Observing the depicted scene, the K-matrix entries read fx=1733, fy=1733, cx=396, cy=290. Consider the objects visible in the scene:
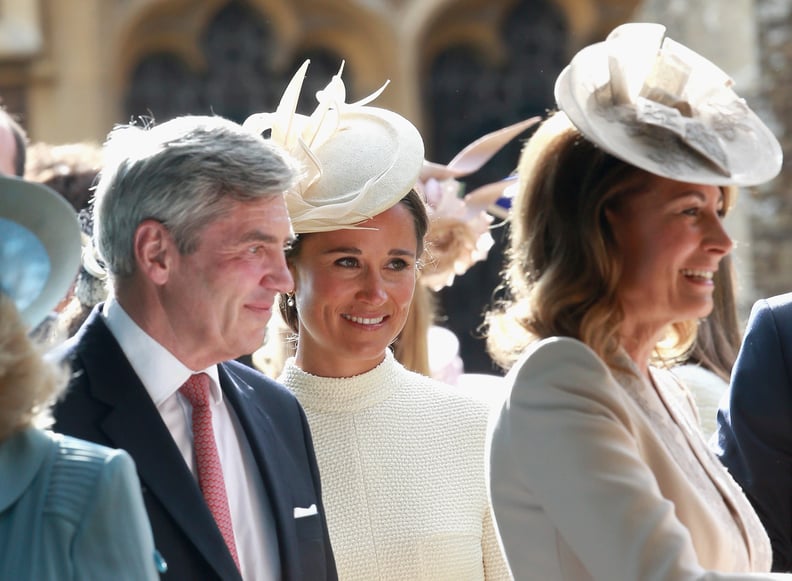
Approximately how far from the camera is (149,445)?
9.41 ft

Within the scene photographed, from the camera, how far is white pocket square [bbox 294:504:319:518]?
3.09 meters

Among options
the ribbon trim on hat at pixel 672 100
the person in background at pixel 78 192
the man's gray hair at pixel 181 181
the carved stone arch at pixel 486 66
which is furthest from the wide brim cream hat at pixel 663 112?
the carved stone arch at pixel 486 66

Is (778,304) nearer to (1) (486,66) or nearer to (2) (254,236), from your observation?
(2) (254,236)

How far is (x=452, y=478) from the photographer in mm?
3676

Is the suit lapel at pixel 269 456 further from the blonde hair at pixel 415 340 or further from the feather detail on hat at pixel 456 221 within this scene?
the feather detail on hat at pixel 456 221

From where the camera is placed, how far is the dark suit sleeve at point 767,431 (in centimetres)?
378

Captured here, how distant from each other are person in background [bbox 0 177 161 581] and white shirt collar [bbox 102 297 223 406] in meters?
0.61

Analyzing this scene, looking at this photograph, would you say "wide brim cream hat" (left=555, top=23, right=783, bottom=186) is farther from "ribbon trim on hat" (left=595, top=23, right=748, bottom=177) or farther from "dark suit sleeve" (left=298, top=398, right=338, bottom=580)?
"dark suit sleeve" (left=298, top=398, right=338, bottom=580)

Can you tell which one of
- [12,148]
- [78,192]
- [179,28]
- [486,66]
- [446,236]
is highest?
[179,28]

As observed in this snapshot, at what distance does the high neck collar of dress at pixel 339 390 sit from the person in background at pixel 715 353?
104 cm

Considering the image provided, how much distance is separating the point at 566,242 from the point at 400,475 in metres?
0.99

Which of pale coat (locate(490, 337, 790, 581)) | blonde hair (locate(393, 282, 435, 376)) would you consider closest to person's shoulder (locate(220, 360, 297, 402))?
pale coat (locate(490, 337, 790, 581))

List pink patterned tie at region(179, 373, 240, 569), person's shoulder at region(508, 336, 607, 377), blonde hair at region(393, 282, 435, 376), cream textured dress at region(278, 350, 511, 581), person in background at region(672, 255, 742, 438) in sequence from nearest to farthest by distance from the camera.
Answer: person's shoulder at region(508, 336, 607, 377)
pink patterned tie at region(179, 373, 240, 569)
cream textured dress at region(278, 350, 511, 581)
person in background at region(672, 255, 742, 438)
blonde hair at region(393, 282, 435, 376)

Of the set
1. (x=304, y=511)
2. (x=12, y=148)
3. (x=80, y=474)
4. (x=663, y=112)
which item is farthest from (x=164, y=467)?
(x=12, y=148)
